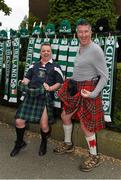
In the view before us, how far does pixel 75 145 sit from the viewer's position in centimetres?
583

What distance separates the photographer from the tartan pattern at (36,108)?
214 inches

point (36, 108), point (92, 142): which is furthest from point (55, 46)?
point (92, 142)

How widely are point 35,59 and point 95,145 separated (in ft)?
6.93

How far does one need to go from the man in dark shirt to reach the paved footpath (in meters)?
0.25

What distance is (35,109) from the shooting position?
17.9 feet

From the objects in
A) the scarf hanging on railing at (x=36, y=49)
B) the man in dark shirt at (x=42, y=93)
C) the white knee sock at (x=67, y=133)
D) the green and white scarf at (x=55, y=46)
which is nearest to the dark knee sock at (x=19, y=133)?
the man in dark shirt at (x=42, y=93)

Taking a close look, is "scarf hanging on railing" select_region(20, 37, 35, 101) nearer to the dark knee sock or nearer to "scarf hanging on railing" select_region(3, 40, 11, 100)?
"scarf hanging on railing" select_region(3, 40, 11, 100)

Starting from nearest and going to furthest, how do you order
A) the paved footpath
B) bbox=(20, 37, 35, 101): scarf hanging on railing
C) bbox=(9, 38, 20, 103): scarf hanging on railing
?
the paved footpath → bbox=(20, 37, 35, 101): scarf hanging on railing → bbox=(9, 38, 20, 103): scarf hanging on railing

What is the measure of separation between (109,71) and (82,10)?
3.63m

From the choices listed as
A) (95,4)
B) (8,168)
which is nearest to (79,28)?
(8,168)

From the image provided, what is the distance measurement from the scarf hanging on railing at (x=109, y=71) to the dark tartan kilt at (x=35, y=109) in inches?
30.2

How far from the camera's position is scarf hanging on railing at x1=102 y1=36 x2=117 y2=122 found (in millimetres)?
5492

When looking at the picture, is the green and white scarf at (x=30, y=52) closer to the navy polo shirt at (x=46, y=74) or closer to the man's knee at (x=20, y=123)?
the navy polo shirt at (x=46, y=74)

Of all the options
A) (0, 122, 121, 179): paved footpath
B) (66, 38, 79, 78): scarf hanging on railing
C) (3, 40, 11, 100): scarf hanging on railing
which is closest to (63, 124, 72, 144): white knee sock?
(0, 122, 121, 179): paved footpath
